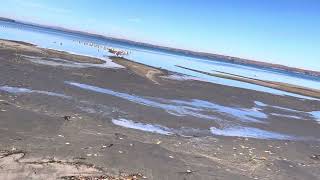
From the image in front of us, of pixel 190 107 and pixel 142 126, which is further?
pixel 190 107

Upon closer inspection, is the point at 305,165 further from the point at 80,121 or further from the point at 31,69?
the point at 31,69

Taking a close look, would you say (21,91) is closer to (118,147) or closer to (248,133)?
(118,147)

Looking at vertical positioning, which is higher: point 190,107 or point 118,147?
point 118,147

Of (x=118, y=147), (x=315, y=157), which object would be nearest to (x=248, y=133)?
(x=315, y=157)

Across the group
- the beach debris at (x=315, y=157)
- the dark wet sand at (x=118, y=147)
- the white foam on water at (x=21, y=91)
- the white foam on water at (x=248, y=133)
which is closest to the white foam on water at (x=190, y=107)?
the dark wet sand at (x=118, y=147)

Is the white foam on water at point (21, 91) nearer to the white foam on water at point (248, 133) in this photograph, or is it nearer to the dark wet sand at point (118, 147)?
the dark wet sand at point (118, 147)

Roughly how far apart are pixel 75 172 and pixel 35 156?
131cm

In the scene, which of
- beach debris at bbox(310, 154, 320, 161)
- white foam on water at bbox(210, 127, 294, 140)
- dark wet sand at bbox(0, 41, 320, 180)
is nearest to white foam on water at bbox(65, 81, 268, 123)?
dark wet sand at bbox(0, 41, 320, 180)

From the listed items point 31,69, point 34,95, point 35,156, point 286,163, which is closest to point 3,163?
point 35,156

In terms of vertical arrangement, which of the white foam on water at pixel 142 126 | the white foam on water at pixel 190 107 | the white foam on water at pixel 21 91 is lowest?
the white foam on water at pixel 190 107

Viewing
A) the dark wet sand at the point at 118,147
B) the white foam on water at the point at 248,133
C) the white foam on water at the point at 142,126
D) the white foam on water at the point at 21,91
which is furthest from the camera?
the white foam on water at the point at 21,91

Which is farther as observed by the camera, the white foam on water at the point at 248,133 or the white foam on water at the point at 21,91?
the white foam on water at the point at 21,91

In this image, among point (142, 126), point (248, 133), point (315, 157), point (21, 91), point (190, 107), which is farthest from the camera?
point (190, 107)

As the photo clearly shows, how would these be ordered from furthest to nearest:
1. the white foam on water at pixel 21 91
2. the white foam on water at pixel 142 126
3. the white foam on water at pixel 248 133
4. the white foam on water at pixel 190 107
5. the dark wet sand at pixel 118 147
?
the white foam on water at pixel 190 107, the white foam on water at pixel 21 91, the white foam on water at pixel 248 133, the white foam on water at pixel 142 126, the dark wet sand at pixel 118 147
